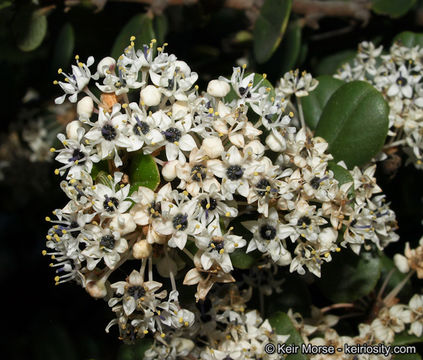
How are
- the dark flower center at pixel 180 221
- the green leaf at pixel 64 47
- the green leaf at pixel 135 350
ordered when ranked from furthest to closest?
the green leaf at pixel 64 47 → the green leaf at pixel 135 350 → the dark flower center at pixel 180 221

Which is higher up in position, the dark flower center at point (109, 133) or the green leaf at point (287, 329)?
the dark flower center at point (109, 133)

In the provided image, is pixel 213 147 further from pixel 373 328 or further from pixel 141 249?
pixel 373 328

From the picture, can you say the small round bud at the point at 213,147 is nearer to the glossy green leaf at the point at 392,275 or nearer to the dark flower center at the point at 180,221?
the dark flower center at the point at 180,221

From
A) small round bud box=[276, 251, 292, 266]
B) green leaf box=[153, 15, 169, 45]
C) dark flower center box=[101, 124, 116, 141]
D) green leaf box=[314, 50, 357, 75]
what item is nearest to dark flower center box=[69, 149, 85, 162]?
dark flower center box=[101, 124, 116, 141]

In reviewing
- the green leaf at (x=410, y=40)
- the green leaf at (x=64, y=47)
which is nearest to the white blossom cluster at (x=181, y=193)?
the green leaf at (x=64, y=47)

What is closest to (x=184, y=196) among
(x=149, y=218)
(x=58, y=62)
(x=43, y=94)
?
(x=149, y=218)

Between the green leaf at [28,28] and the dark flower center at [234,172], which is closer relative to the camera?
the dark flower center at [234,172]
